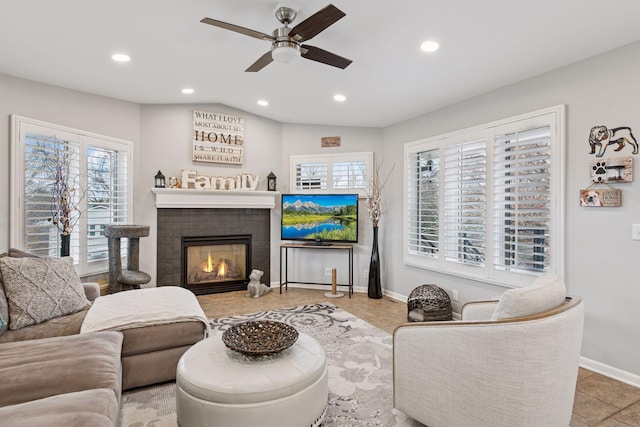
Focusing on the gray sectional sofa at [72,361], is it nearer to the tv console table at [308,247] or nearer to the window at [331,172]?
the tv console table at [308,247]

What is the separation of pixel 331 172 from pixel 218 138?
5.81 ft

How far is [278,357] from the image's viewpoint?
1985mm

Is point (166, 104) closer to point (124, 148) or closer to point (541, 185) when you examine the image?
point (124, 148)

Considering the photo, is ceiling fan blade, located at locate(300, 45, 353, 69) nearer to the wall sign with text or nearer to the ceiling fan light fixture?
the ceiling fan light fixture

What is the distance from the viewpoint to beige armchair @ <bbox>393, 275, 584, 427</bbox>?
1.62 metres

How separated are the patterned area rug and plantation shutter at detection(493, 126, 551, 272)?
4.95 ft

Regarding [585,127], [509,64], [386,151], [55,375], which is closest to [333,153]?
[386,151]

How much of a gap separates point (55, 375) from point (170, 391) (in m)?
0.92

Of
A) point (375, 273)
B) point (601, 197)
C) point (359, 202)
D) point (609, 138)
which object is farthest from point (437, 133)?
point (375, 273)

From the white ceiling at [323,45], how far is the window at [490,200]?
547 millimetres

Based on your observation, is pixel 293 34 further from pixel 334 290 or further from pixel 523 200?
pixel 334 290

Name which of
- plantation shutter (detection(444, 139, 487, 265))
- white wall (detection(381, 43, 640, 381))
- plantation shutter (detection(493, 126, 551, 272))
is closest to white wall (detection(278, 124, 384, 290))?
plantation shutter (detection(444, 139, 487, 265))

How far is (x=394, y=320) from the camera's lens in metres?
3.98

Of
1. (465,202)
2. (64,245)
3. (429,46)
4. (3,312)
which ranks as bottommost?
(3,312)
